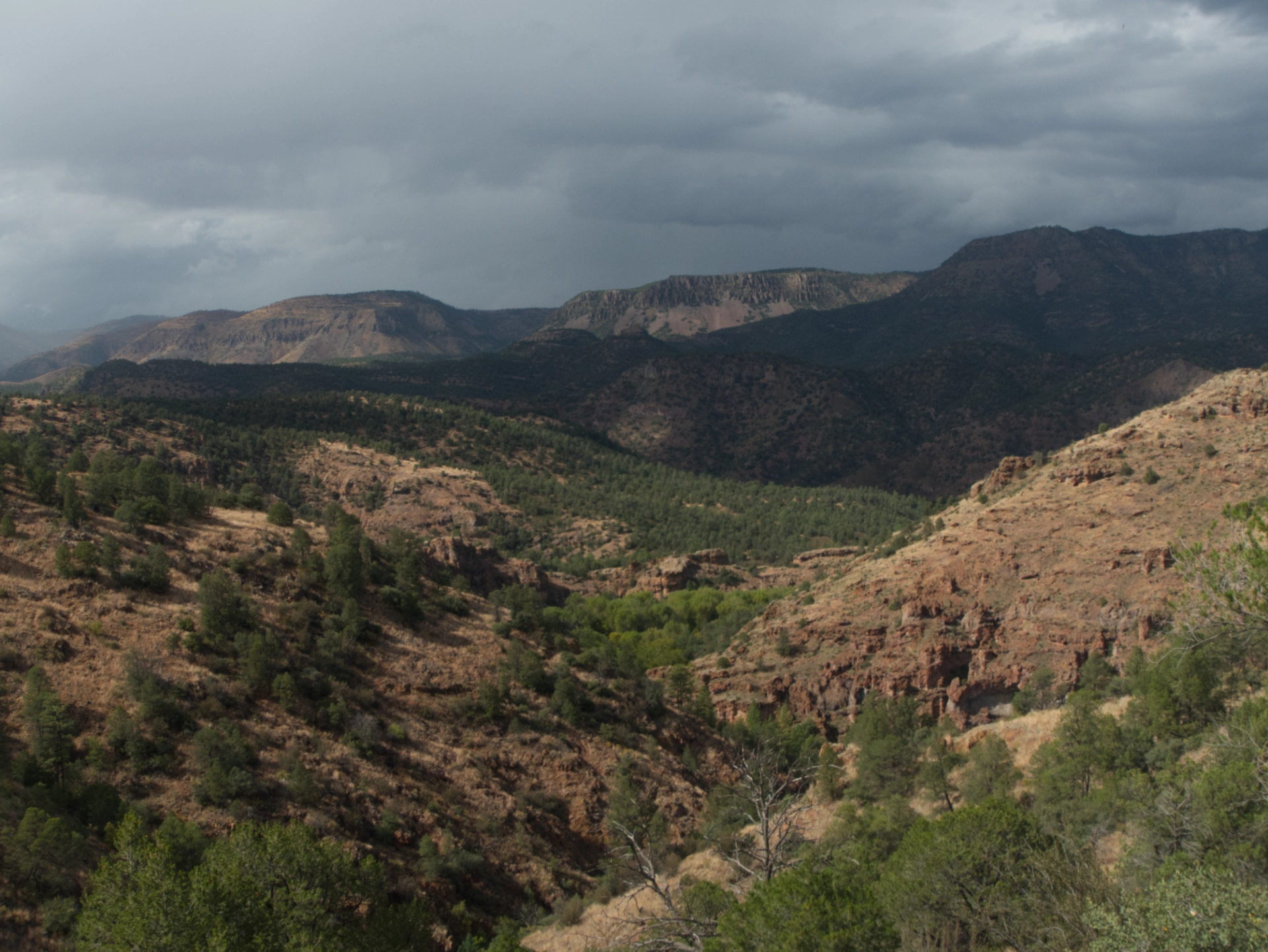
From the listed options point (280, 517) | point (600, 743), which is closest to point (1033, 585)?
point (600, 743)

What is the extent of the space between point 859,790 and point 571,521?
88.1 meters

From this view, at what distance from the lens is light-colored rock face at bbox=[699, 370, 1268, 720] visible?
5962cm

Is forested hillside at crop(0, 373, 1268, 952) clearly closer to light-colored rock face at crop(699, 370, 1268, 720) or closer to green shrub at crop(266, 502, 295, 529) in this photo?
light-colored rock face at crop(699, 370, 1268, 720)

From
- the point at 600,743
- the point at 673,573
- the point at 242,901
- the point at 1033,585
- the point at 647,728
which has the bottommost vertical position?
the point at 673,573

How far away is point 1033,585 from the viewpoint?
2507 inches

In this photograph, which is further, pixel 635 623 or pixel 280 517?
pixel 635 623

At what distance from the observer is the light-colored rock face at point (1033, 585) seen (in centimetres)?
5962

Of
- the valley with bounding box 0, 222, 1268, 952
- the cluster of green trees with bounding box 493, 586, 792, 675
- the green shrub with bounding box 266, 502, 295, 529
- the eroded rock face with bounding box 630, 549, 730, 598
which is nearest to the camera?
the valley with bounding box 0, 222, 1268, 952

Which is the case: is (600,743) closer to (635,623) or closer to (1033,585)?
(1033,585)

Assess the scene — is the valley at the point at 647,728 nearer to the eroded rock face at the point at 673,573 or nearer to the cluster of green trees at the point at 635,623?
the cluster of green trees at the point at 635,623

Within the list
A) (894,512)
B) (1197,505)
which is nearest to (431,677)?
(1197,505)

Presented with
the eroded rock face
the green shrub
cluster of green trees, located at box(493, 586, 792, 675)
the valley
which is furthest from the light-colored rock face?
the green shrub

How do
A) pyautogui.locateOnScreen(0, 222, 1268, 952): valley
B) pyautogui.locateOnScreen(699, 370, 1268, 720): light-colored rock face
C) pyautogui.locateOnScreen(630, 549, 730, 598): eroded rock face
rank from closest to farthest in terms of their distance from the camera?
1. pyautogui.locateOnScreen(0, 222, 1268, 952): valley
2. pyautogui.locateOnScreen(699, 370, 1268, 720): light-colored rock face
3. pyautogui.locateOnScreen(630, 549, 730, 598): eroded rock face

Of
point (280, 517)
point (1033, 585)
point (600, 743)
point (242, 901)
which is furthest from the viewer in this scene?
Answer: point (1033, 585)
